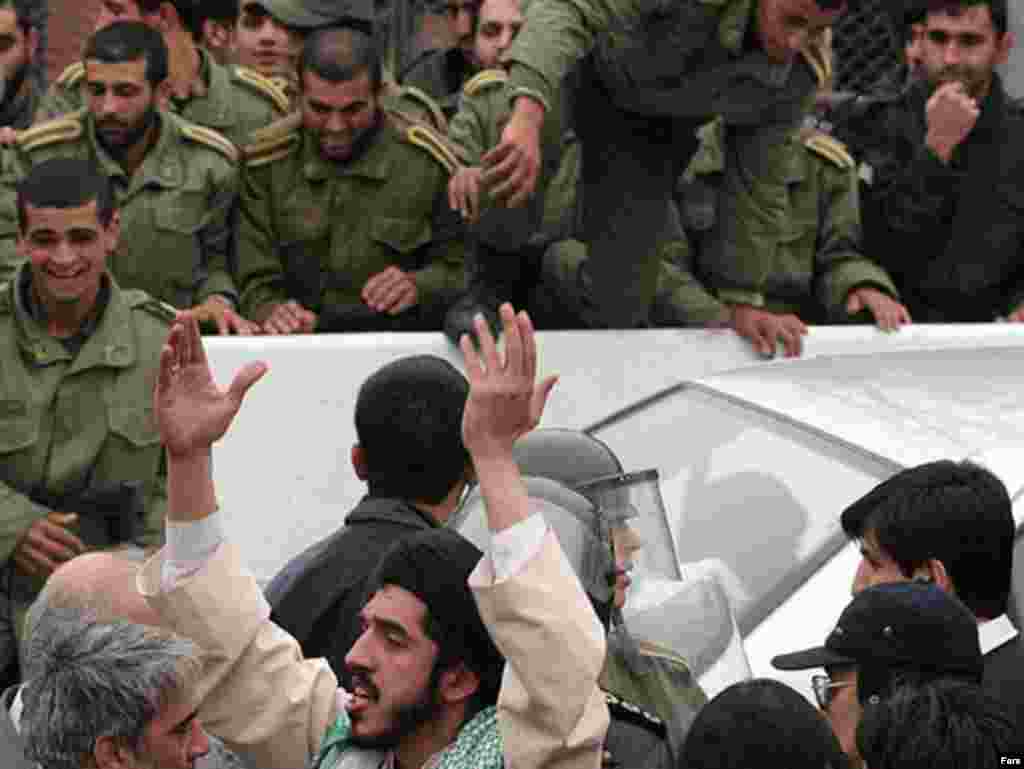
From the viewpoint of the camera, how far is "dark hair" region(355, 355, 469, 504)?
5.30 meters

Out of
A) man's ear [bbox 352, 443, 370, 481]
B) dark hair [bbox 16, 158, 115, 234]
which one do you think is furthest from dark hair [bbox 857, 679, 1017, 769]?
dark hair [bbox 16, 158, 115, 234]

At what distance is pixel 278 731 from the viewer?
4457mm

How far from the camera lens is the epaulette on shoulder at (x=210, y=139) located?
26.1ft

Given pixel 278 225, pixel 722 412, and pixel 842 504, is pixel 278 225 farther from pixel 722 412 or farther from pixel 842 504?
pixel 842 504

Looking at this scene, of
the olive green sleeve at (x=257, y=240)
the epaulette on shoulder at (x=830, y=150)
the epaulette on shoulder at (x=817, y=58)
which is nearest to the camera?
the epaulette on shoulder at (x=817, y=58)

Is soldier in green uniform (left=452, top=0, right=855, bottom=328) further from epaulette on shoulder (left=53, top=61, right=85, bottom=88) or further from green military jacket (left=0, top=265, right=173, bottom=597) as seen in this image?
epaulette on shoulder (left=53, top=61, right=85, bottom=88)

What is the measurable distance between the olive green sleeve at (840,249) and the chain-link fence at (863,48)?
199 cm

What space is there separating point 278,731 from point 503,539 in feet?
2.22

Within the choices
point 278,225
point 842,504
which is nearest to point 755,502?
point 842,504

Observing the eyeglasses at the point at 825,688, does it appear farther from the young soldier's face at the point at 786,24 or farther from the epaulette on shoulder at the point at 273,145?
the epaulette on shoulder at the point at 273,145

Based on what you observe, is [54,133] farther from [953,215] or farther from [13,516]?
[953,215]

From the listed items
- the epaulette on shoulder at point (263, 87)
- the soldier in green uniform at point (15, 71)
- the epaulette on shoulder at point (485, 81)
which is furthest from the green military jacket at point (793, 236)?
the soldier in green uniform at point (15, 71)

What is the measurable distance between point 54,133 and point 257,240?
625mm

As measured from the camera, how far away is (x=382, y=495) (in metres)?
5.34
